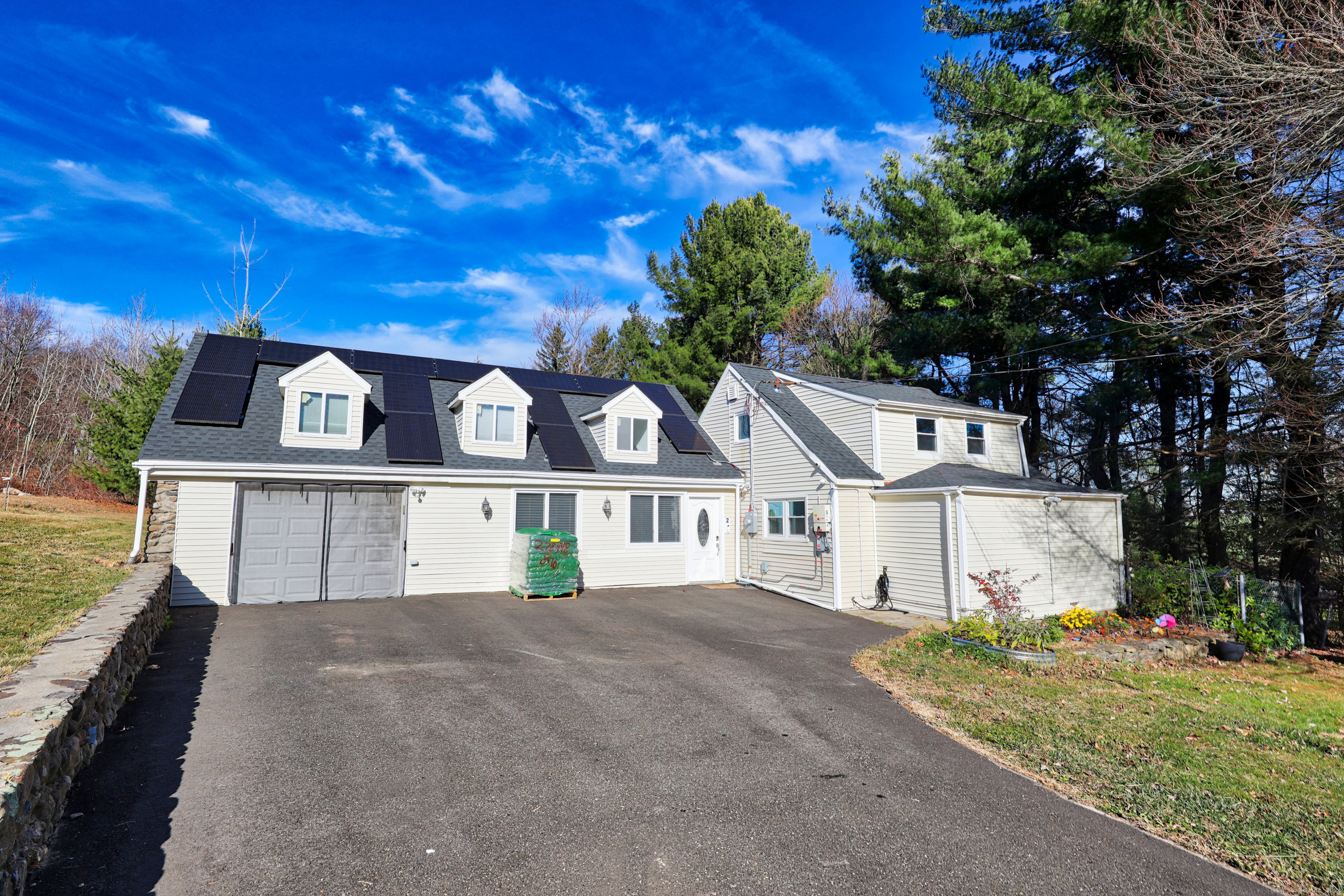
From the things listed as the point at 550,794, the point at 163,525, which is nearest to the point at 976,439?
the point at 550,794

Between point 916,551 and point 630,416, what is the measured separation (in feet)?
Answer: 25.9

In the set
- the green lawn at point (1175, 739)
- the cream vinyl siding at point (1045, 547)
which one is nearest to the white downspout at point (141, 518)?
the green lawn at point (1175, 739)

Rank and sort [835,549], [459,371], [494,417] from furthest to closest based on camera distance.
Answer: [459,371] → [494,417] → [835,549]

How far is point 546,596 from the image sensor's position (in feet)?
45.9

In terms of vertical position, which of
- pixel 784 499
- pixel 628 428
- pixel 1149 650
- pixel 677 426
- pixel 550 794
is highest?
pixel 677 426

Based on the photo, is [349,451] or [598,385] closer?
[349,451]

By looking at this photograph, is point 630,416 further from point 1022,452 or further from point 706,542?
point 1022,452

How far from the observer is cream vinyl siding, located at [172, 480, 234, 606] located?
39.2 ft

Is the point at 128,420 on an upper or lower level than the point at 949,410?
upper

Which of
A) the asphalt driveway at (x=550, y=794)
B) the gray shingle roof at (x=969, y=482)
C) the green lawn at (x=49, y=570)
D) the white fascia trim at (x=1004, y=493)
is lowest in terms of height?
the asphalt driveway at (x=550, y=794)

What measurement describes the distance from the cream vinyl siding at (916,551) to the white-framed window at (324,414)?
41.1 feet

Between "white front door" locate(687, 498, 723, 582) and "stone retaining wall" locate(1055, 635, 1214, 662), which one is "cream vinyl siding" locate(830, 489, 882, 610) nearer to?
"white front door" locate(687, 498, 723, 582)

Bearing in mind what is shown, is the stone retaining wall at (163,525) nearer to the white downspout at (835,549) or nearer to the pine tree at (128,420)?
the pine tree at (128,420)

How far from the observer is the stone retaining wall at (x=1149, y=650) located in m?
10.3
